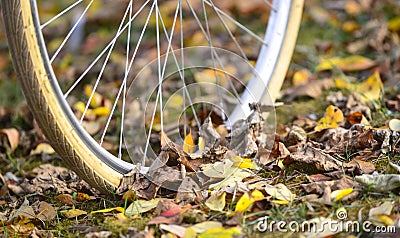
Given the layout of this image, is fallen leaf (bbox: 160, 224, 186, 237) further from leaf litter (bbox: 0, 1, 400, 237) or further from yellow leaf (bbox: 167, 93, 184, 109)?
yellow leaf (bbox: 167, 93, 184, 109)

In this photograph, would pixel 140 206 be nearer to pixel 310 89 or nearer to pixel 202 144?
pixel 202 144

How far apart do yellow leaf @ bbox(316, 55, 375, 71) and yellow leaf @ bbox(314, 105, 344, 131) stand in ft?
1.98

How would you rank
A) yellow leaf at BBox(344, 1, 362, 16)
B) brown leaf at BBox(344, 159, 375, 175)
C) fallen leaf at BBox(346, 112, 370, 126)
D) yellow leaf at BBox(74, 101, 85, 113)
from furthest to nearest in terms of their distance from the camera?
yellow leaf at BBox(344, 1, 362, 16), yellow leaf at BBox(74, 101, 85, 113), fallen leaf at BBox(346, 112, 370, 126), brown leaf at BBox(344, 159, 375, 175)

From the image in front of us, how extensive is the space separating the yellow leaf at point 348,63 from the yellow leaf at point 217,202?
1.28m

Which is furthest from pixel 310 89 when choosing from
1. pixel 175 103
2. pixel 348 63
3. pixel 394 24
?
pixel 394 24

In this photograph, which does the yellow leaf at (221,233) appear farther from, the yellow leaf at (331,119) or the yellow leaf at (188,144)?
the yellow leaf at (331,119)

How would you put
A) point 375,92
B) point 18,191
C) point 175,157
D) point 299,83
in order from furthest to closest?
point 299,83 < point 375,92 < point 18,191 < point 175,157

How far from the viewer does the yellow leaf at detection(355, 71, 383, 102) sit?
2.32 metres

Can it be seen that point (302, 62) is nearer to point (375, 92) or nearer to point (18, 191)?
point (375, 92)

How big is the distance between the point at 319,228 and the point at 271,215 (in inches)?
5.2

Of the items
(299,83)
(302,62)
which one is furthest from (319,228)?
(302,62)

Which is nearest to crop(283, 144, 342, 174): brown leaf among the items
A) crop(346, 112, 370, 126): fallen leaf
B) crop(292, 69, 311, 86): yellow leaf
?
crop(346, 112, 370, 126): fallen leaf

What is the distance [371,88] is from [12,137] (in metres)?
1.41

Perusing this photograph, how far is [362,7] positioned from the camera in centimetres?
337
